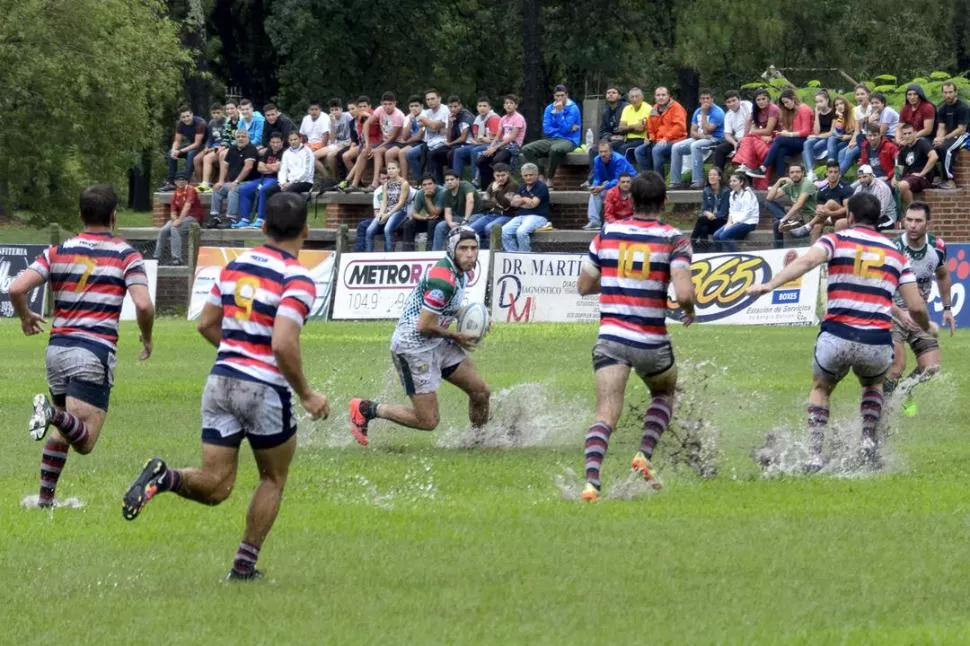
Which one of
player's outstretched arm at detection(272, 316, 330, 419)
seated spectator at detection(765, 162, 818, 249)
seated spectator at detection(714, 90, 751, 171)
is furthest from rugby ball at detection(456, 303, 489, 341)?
seated spectator at detection(714, 90, 751, 171)

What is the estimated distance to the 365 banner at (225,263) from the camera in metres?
29.3

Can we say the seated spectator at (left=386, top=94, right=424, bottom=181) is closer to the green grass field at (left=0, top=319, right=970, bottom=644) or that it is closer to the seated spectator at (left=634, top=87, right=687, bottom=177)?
the seated spectator at (left=634, top=87, right=687, bottom=177)

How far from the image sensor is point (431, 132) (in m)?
31.2

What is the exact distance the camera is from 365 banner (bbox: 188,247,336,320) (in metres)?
29.3

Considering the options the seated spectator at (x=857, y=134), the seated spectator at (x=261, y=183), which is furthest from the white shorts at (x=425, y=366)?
the seated spectator at (x=261, y=183)

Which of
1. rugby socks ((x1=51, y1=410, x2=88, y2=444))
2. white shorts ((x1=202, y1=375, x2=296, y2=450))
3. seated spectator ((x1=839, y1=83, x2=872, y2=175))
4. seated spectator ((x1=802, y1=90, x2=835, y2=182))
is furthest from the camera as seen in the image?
seated spectator ((x1=802, y1=90, x2=835, y2=182))

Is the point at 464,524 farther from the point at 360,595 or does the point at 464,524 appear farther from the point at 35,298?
the point at 35,298

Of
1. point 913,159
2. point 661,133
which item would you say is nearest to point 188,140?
point 661,133

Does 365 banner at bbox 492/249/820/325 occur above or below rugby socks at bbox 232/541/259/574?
below

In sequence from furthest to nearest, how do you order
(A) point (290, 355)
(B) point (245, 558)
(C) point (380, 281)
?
(C) point (380, 281)
(B) point (245, 558)
(A) point (290, 355)

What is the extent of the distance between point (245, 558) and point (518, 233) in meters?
21.5

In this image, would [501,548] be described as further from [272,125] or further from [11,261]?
[272,125]

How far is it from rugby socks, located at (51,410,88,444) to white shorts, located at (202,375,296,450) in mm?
2219

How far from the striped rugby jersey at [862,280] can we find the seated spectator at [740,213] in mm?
16430
